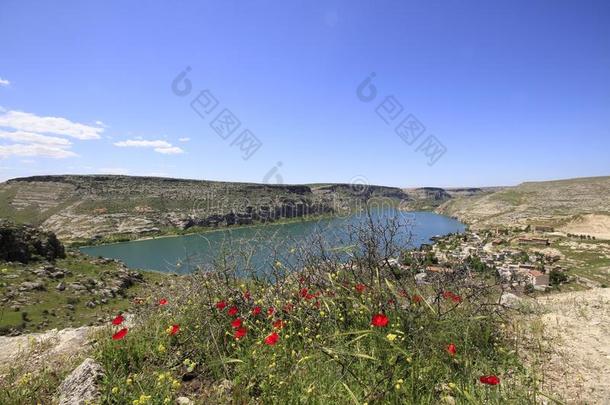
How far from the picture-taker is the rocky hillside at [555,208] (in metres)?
74.0

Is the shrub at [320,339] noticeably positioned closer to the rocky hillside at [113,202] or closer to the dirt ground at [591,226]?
the rocky hillside at [113,202]

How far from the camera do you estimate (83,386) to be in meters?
2.94

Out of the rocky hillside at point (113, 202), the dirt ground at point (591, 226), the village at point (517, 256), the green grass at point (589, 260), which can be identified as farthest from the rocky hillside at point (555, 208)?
the rocky hillside at point (113, 202)

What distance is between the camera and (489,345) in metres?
3.69

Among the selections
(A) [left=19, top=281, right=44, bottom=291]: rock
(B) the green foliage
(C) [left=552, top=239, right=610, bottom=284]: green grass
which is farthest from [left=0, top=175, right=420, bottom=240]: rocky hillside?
(A) [left=19, top=281, right=44, bottom=291]: rock

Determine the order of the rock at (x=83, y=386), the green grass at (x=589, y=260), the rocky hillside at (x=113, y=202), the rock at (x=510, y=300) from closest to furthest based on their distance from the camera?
1. the rock at (x=83, y=386)
2. the rock at (x=510, y=300)
3. the green grass at (x=589, y=260)
4. the rocky hillside at (x=113, y=202)

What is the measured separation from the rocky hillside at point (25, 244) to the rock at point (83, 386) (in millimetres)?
37529

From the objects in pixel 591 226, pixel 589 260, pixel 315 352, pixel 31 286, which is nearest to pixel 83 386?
pixel 315 352

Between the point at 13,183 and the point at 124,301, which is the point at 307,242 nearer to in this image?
the point at 124,301

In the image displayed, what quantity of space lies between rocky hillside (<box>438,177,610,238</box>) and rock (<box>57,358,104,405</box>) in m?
85.6

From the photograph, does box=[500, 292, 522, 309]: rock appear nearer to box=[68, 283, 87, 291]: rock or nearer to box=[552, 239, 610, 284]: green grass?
box=[68, 283, 87, 291]: rock

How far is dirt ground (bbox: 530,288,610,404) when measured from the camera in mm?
3281

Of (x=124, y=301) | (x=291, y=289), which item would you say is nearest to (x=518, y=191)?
(x=124, y=301)

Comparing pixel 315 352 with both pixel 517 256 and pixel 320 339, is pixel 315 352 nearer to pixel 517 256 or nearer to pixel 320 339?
pixel 320 339
